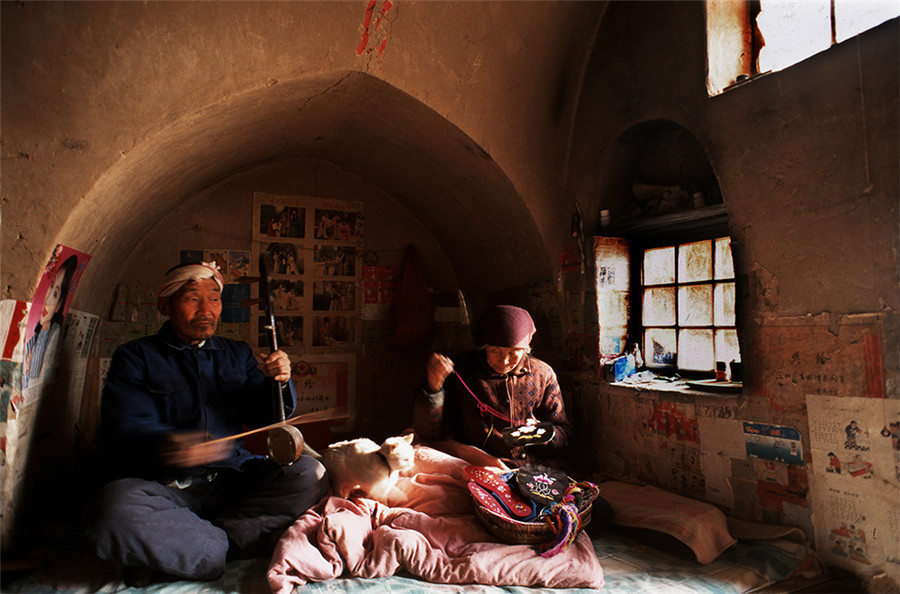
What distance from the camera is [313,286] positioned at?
15.6 ft

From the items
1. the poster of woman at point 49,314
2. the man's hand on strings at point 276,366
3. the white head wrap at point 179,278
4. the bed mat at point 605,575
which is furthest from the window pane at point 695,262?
the poster of woman at point 49,314

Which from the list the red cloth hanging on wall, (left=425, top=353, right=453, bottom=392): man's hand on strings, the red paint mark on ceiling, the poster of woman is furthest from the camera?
the red cloth hanging on wall

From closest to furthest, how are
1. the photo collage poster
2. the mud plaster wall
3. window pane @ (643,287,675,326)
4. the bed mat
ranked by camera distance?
the bed mat → the mud plaster wall → window pane @ (643,287,675,326) → the photo collage poster

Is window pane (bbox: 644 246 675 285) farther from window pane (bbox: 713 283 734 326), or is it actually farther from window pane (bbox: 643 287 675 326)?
window pane (bbox: 713 283 734 326)

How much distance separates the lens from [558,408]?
131 inches

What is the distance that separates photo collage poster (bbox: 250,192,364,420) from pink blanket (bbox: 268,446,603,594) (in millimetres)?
2117

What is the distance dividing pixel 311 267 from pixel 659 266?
119 inches

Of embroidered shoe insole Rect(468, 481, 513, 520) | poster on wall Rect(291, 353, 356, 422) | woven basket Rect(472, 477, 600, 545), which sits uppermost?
poster on wall Rect(291, 353, 356, 422)

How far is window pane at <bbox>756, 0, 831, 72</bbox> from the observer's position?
2.69 metres

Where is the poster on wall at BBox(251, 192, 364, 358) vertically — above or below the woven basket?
above

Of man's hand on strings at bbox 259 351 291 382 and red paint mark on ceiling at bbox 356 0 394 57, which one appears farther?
red paint mark on ceiling at bbox 356 0 394 57

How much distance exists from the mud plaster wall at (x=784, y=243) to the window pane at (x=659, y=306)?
661 millimetres

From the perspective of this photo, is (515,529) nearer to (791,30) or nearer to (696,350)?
(696,350)

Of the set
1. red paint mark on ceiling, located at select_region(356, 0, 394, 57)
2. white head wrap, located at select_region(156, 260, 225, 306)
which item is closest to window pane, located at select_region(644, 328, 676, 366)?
red paint mark on ceiling, located at select_region(356, 0, 394, 57)
